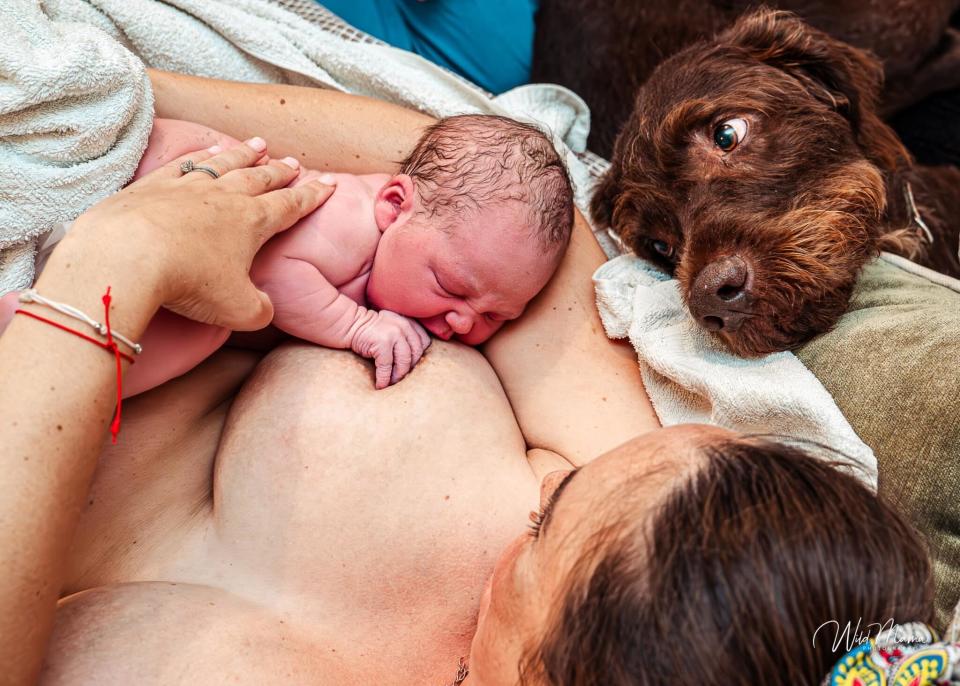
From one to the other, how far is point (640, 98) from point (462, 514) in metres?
1.28

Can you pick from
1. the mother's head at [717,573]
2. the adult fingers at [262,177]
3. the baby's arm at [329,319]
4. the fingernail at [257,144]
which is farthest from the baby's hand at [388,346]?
the mother's head at [717,573]

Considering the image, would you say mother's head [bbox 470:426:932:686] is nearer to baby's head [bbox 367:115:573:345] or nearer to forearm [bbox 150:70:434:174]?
baby's head [bbox 367:115:573:345]

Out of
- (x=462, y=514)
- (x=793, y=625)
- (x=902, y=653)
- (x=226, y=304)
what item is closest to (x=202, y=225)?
(x=226, y=304)

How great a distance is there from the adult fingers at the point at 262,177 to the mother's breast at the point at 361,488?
39 cm

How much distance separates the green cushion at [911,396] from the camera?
56.4 inches

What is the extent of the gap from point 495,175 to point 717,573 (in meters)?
1.10

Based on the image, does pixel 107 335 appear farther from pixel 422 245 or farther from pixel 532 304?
pixel 532 304

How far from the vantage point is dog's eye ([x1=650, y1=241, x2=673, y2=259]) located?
6.75 ft

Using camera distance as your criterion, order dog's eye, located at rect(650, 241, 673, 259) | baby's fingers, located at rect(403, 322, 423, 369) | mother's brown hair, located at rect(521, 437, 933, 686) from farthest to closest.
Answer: dog's eye, located at rect(650, 241, 673, 259) < baby's fingers, located at rect(403, 322, 423, 369) < mother's brown hair, located at rect(521, 437, 933, 686)

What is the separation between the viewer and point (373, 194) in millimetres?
1907

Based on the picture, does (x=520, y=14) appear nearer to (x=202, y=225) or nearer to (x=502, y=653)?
(x=202, y=225)

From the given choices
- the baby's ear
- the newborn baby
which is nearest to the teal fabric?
the newborn baby

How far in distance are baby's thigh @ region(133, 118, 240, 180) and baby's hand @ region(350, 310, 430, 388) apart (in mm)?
573

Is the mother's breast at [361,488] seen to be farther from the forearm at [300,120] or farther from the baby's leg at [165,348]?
the forearm at [300,120]
